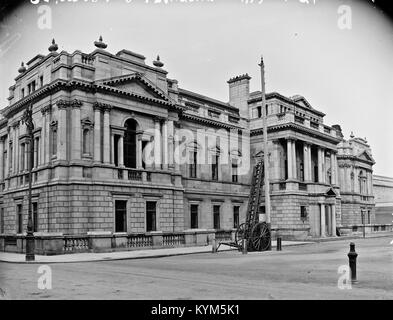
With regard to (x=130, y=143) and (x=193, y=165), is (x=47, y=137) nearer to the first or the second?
(x=130, y=143)

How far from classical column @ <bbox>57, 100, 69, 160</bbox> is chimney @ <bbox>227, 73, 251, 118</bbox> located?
21916 millimetres

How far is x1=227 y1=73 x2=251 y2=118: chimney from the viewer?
1857 inches

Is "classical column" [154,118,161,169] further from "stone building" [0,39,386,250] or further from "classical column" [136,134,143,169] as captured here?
"classical column" [136,134,143,169]

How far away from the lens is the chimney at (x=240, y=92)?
155ft

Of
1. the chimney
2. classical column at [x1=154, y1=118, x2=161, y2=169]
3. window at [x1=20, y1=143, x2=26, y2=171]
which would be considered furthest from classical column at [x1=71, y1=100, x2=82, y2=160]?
the chimney

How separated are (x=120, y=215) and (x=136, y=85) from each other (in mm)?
8831

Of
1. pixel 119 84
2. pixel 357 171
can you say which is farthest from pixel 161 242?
pixel 357 171

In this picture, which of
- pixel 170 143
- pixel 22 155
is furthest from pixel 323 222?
pixel 22 155

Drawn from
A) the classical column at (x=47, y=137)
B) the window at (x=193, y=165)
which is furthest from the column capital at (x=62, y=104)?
the window at (x=193, y=165)

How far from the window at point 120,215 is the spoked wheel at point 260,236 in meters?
9.10

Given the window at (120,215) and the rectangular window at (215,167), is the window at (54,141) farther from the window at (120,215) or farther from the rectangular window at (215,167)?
the rectangular window at (215,167)

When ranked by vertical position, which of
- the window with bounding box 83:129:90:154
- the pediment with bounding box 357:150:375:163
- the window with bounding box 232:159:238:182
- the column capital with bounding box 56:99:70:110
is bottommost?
the window with bounding box 232:159:238:182

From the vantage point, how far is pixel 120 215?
3072 centimetres
